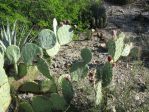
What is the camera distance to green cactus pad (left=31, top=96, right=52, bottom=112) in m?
5.65

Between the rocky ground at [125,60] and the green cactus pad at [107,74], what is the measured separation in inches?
7.7

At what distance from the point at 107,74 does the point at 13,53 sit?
129 cm

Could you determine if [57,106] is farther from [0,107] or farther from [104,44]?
[104,44]

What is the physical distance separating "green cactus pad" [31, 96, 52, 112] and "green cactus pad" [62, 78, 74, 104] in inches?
9.0

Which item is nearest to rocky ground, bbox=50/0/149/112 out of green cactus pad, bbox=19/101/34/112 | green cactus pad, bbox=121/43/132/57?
green cactus pad, bbox=121/43/132/57

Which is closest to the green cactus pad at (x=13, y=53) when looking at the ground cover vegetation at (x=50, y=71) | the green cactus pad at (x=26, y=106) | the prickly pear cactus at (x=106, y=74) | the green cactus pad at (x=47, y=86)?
the ground cover vegetation at (x=50, y=71)

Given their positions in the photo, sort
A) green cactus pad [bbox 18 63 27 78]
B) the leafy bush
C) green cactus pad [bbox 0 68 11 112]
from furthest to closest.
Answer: the leafy bush → green cactus pad [bbox 18 63 27 78] → green cactus pad [bbox 0 68 11 112]

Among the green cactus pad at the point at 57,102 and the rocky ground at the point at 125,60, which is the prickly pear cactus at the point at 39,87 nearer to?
the green cactus pad at the point at 57,102

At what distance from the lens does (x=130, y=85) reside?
6094 millimetres

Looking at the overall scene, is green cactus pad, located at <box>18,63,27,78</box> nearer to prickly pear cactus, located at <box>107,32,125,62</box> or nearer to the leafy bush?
prickly pear cactus, located at <box>107,32,125,62</box>

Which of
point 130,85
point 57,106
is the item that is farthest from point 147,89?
point 57,106

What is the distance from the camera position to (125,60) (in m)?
7.09

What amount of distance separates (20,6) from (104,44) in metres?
1.55

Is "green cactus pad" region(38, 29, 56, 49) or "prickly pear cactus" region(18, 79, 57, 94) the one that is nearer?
"prickly pear cactus" region(18, 79, 57, 94)
